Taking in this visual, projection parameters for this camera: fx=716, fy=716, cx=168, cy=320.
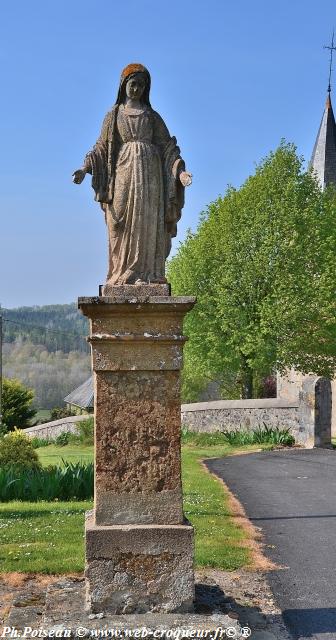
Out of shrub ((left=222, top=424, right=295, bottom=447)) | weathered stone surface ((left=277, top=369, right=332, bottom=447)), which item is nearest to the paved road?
weathered stone surface ((left=277, top=369, right=332, bottom=447))

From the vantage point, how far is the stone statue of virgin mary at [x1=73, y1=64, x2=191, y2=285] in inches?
224

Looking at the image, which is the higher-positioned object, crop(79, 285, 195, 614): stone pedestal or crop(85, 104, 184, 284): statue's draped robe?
crop(85, 104, 184, 284): statue's draped robe

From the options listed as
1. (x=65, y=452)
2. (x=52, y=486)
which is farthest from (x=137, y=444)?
(x=65, y=452)

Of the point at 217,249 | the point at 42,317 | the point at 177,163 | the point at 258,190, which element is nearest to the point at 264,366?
the point at 217,249

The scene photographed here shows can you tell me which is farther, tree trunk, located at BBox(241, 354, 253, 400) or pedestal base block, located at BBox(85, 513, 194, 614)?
tree trunk, located at BBox(241, 354, 253, 400)

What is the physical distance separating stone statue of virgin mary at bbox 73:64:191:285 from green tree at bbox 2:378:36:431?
30175mm

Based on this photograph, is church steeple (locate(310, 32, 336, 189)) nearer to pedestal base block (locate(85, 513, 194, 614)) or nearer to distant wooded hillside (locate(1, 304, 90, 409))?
pedestal base block (locate(85, 513, 194, 614))

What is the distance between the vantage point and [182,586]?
542 centimetres

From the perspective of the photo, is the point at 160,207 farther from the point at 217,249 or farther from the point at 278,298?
the point at 217,249

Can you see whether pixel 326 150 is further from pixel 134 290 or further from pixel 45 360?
pixel 45 360

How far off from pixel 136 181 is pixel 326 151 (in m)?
31.6

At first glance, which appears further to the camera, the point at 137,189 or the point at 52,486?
the point at 52,486

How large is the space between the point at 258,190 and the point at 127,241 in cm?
2200

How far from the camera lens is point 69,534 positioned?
29.4ft
